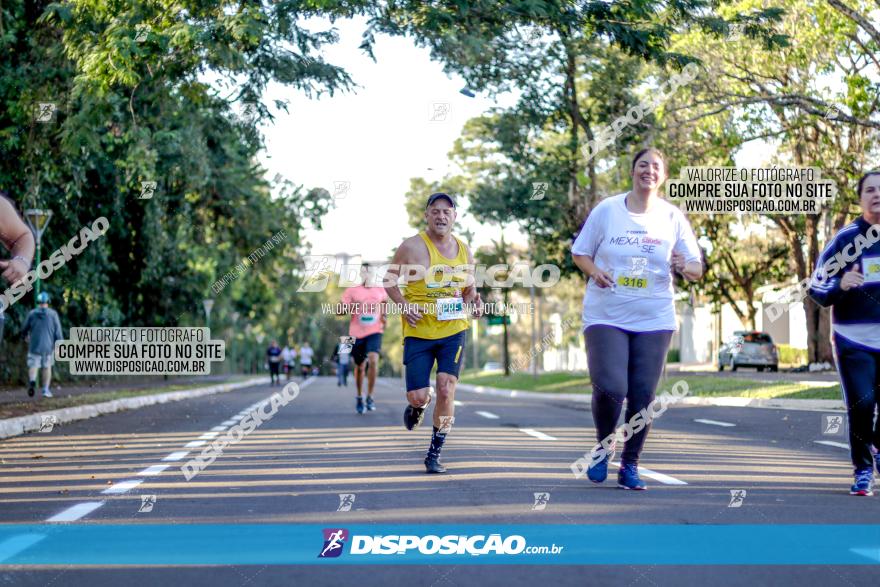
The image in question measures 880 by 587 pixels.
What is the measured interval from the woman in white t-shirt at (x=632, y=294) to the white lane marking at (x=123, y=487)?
10.6 ft

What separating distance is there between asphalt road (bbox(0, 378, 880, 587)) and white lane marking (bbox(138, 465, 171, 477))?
0.08 metres

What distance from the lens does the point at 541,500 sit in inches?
289

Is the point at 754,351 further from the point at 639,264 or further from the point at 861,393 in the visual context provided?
the point at 639,264

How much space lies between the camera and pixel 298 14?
15.5 meters

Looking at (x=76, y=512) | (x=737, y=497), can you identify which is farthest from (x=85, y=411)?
(x=737, y=497)

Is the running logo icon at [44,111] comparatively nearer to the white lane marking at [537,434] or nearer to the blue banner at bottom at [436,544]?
the white lane marking at [537,434]

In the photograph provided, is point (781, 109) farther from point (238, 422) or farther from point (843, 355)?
point (843, 355)

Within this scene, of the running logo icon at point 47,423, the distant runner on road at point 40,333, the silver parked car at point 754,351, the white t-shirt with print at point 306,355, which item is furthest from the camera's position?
the silver parked car at point 754,351

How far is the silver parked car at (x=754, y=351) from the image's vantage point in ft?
155

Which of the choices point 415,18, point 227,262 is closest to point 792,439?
point 415,18

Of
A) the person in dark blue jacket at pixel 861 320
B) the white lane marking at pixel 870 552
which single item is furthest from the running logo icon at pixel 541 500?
the person in dark blue jacket at pixel 861 320

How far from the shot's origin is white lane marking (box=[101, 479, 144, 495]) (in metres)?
8.32

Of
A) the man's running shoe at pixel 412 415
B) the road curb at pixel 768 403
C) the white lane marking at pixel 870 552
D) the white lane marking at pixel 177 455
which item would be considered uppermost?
the man's running shoe at pixel 412 415

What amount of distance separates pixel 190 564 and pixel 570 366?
101464mm
